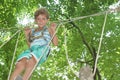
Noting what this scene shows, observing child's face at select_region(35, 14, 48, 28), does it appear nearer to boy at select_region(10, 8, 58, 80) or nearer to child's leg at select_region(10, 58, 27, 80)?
boy at select_region(10, 8, 58, 80)

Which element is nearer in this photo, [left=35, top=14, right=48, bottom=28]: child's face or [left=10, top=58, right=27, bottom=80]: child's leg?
[left=10, top=58, right=27, bottom=80]: child's leg

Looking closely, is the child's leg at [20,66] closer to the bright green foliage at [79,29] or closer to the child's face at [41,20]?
the child's face at [41,20]

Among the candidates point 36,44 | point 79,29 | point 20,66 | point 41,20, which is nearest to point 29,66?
point 20,66

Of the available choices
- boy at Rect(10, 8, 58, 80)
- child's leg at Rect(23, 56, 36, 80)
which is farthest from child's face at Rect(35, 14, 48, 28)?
child's leg at Rect(23, 56, 36, 80)

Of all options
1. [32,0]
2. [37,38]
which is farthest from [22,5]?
[37,38]

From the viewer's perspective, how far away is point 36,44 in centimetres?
407

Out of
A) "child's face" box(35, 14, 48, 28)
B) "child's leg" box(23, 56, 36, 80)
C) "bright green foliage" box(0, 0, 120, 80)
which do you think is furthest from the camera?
"bright green foliage" box(0, 0, 120, 80)

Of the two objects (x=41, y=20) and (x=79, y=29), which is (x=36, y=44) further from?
(x=79, y=29)

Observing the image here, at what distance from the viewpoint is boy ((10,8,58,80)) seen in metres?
3.81

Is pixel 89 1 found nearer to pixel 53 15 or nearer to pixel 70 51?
pixel 53 15

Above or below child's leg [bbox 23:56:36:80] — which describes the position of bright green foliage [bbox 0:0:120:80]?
above

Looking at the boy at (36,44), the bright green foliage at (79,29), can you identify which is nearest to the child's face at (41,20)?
the boy at (36,44)

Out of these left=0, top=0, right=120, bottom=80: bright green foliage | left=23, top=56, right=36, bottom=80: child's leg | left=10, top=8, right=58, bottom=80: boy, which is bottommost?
left=23, top=56, right=36, bottom=80: child's leg

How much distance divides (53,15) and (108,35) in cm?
236
